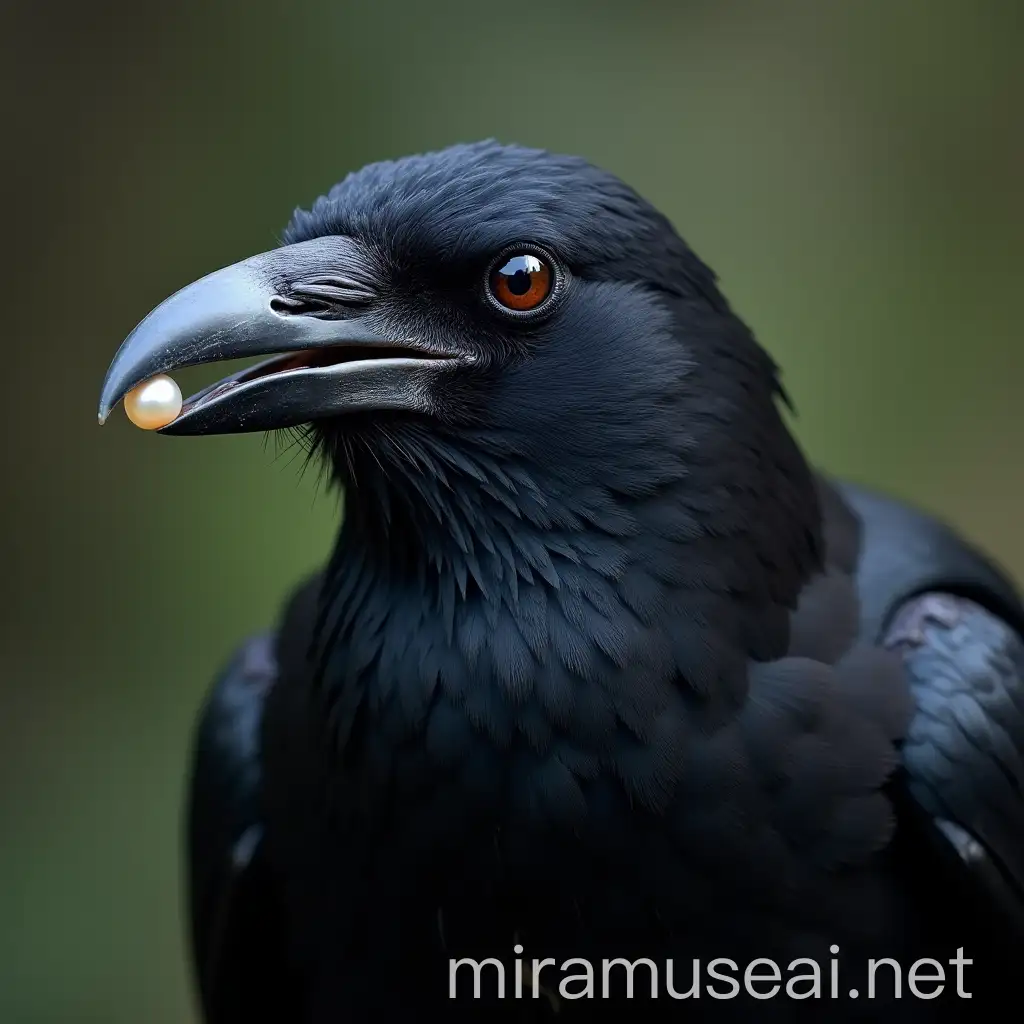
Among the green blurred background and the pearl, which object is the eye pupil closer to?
the pearl

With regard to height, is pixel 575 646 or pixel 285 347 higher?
pixel 285 347

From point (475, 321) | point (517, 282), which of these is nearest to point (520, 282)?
point (517, 282)

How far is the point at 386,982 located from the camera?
308 centimetres

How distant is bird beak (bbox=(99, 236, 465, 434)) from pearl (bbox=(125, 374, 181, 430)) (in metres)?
0.02

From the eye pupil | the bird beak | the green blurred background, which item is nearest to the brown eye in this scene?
the eye pupil

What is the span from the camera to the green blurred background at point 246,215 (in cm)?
652

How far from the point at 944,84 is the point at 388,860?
5.37m

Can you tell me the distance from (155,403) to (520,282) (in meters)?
0.69

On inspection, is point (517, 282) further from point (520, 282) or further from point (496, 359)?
point (496, 359)

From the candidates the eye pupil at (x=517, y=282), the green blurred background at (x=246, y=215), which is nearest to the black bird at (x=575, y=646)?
the eye pupil at (x=517, y=282)

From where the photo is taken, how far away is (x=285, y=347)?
8.65ft

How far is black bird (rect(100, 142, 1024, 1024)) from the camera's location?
9.07 ft

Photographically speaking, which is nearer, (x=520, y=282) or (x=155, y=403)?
(x=155, y=403)

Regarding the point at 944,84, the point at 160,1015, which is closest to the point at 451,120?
the point at 944,84
